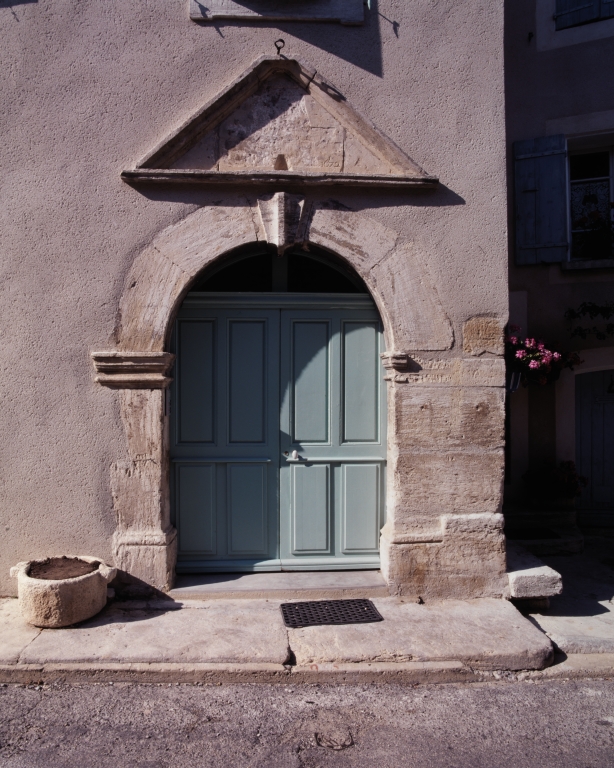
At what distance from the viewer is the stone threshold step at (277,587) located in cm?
411

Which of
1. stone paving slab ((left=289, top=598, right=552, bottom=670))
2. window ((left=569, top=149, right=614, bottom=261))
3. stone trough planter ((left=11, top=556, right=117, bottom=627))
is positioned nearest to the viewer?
stone paving slab ((left=289, top=598, right=552, bottom=670))

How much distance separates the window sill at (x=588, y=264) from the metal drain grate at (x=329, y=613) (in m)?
3.83

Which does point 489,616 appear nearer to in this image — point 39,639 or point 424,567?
point 424,567

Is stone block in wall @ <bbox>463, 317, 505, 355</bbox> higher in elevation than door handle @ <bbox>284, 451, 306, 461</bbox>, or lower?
higher

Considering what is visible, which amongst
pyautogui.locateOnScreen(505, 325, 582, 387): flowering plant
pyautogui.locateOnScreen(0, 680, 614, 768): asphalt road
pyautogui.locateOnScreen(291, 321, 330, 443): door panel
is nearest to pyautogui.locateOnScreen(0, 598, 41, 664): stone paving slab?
pyautogui.locateOnScreen(0, 680, 614, 768): asphalt road

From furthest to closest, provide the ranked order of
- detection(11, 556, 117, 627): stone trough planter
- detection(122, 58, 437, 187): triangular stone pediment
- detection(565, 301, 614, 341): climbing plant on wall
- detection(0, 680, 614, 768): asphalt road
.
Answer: detection(565, 301, 614, 341): climbing plant on wall < detection(122, 58, 437, 187): triangular stone pediment < detection(11, 556, 117, 627): stone trough planter < detection(0, 680, 614, 768): asphalt road

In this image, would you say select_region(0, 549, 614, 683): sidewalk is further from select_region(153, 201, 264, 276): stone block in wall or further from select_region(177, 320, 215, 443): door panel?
select_region(153, 201, 264, 276): stone block in wall

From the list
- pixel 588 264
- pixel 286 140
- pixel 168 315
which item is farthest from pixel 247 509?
pixel 588 264

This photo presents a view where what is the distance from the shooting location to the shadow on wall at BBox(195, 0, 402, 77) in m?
4.27

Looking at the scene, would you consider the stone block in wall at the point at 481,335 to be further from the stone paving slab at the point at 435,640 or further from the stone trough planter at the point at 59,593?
the stone trough planter at the point at 59,593

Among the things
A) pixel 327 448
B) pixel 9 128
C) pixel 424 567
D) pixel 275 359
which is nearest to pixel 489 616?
pixel 424 567

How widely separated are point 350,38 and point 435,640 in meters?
3.98

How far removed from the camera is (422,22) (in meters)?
4.28

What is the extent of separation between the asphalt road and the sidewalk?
79mm
